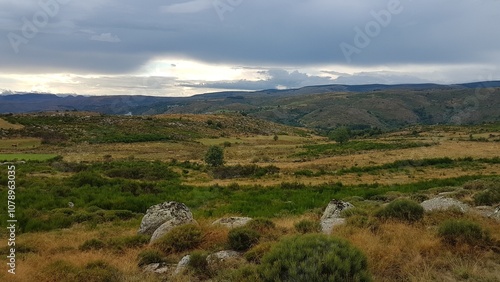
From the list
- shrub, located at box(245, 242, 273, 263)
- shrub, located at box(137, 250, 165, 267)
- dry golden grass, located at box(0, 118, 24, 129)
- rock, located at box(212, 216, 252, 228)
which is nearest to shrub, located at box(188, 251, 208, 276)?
shrub, located at box(245, 242, 273, 263)

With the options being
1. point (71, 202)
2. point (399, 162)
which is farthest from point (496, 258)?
point (399, 162)

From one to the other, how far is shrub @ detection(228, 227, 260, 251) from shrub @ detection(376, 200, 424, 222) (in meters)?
4.47

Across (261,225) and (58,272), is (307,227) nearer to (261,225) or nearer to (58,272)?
(261,225)

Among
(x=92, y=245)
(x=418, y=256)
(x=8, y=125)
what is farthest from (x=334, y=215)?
(x=8, y=125)

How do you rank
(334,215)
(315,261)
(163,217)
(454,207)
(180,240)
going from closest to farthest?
(315,261) < (180,240) < (454,207) < (163,217) < (334,215)

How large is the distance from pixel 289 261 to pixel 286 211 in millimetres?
12751

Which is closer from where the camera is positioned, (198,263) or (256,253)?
(198,263)

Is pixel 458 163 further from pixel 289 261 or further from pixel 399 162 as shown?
pixel 289 261

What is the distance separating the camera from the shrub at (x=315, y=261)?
6.43 metres

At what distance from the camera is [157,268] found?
29.6ft

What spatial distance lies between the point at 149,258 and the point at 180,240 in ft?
3.73

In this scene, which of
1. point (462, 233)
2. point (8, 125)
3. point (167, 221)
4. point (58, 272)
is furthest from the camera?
point (8, 125)

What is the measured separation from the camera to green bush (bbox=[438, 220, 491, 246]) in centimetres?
922

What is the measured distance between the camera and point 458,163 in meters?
46.0
